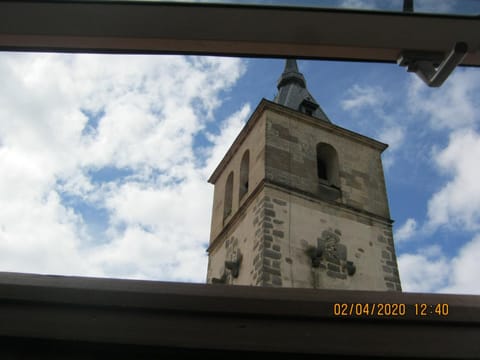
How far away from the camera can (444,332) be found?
1724mm

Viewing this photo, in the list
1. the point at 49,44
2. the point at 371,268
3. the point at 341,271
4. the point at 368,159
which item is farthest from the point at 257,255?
the point at 49,44

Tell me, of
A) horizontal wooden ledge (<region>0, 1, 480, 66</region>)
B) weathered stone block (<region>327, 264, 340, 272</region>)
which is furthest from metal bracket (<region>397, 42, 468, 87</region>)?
weathered stone block (<region>327, 264, 340, 272</region>)

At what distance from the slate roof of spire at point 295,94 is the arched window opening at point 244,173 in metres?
2.60

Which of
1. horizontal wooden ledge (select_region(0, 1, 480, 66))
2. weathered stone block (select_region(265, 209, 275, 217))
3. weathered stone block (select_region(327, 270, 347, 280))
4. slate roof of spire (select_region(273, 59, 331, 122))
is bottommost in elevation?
horizontal wooden ledge (select_region(0, 1, 480, 66))

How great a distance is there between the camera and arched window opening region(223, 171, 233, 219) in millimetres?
14360

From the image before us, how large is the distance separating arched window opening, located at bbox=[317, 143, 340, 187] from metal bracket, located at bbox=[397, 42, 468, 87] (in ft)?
38.6

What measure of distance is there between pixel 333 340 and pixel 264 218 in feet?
31.5

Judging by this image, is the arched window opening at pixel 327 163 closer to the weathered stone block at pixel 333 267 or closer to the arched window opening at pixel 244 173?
the arched window opening at pixel 244 173

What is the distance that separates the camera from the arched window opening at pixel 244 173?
1366cm

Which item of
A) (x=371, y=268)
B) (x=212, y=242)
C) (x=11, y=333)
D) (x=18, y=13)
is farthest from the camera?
(x=212, y=242)

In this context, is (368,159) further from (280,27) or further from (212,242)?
(280,27)
